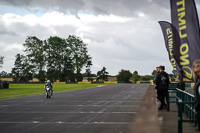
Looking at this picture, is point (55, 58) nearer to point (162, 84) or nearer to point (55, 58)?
point (55, 58)

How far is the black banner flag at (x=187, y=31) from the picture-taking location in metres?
9.37

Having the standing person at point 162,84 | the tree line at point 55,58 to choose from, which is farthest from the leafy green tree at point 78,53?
the standing person at point 162,84

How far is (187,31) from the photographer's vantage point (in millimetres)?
9477

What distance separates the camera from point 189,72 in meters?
9.71

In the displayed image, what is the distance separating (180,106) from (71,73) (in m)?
105

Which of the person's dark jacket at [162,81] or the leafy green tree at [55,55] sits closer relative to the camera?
the person's dark jacket at [162,81]

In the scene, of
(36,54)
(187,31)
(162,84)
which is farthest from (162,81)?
(36,54)

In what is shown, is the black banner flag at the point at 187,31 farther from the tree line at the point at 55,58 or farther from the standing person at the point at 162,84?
the tree line at the point at 55,58

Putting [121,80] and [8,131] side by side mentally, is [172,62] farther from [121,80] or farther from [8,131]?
[121,80]

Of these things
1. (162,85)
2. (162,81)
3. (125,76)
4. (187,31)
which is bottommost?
(162,85)

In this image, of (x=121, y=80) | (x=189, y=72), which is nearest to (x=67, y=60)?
(x=121, y=80)

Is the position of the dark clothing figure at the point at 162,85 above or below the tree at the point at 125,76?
below

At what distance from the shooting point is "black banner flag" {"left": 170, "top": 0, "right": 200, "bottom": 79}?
9.37 m

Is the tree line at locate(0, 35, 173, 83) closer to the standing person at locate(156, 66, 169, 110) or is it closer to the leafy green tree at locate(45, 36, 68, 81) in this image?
the leafy green tree at locate(45, 36, 68, 81)
